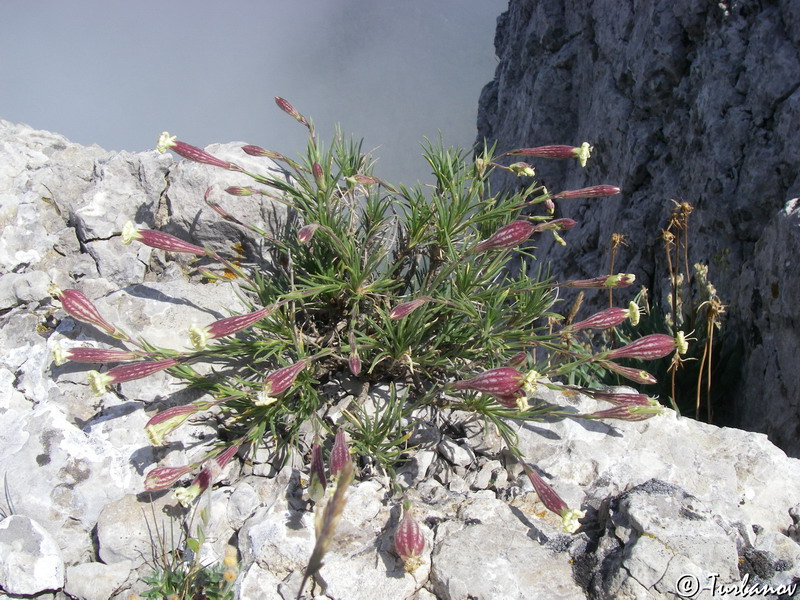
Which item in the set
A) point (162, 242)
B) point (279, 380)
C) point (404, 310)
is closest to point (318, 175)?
point (162, 242)

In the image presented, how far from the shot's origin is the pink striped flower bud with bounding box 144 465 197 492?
7.63 feet

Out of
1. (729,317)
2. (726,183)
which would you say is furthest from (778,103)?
(729,317)

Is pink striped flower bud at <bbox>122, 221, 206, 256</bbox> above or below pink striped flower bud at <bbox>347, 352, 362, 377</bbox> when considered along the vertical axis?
above

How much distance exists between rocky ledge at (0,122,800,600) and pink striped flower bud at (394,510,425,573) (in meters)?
0.10

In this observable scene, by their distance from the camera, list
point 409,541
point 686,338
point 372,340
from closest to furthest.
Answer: point 409,541, point 372,340, point 686,338

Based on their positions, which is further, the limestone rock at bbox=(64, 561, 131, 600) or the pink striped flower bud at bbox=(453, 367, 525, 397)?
the limestone rock at bbox=(64, 561, 131, 600)

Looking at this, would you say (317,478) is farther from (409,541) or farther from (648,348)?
(648,348)

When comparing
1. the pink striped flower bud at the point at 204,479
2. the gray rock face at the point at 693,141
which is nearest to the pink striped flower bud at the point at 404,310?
the pink striped flower bud at the point at 204,479

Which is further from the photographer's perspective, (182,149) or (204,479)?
(182,149)

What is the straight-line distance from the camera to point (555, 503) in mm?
2225

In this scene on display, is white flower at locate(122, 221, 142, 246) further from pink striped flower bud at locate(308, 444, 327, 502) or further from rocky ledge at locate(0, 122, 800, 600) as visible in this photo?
pink striped flower bud at locate(308, 444, 327, 502)

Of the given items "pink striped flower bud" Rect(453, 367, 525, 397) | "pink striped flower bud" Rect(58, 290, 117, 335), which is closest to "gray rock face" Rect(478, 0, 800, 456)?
"pink striped flower bud" Rect(453, 367, 525, 397)

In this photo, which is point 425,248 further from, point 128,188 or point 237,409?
point 128,188

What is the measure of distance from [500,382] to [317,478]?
744mm
